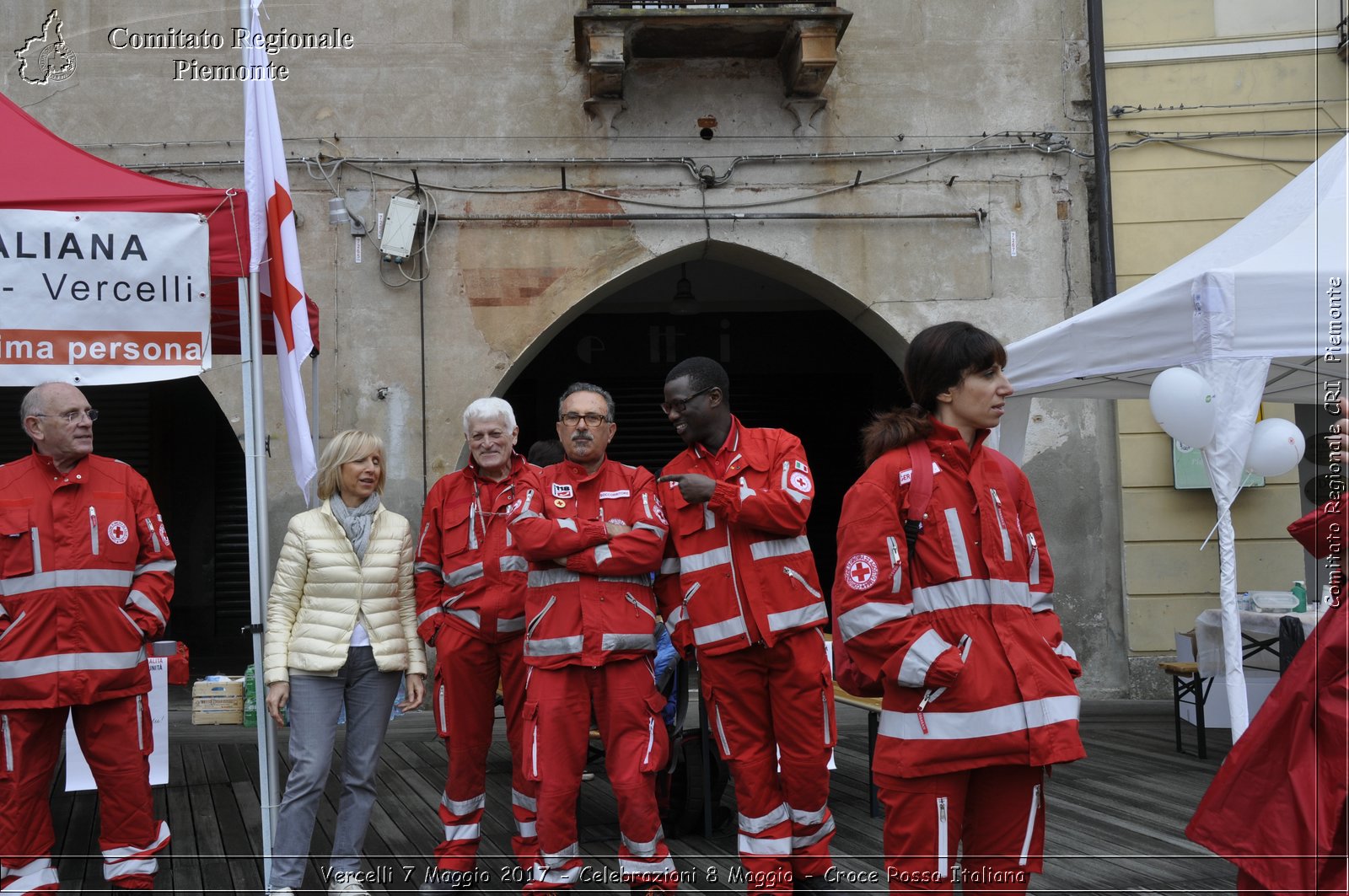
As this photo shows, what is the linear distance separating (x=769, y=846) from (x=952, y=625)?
1723 mm

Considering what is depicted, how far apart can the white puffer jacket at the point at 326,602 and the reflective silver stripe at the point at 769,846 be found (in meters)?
1.61

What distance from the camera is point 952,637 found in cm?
331

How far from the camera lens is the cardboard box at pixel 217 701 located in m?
8.24

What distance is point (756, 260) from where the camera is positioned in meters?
10.3

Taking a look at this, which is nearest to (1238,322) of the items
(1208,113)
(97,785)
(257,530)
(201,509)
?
(257,530)

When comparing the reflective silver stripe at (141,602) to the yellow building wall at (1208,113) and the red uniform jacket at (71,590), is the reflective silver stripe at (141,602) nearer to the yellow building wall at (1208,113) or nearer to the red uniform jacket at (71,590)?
the red uniform jacket at (71,590)

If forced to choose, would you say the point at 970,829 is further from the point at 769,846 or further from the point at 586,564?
the point at 586,564

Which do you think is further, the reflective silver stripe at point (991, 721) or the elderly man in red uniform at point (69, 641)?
the elderly man in red uniform at point (69, 641)

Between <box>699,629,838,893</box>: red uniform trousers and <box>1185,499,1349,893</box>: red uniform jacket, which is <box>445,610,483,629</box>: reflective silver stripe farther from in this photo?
<box>1185,499,1349,893</box>: red uniform jacket

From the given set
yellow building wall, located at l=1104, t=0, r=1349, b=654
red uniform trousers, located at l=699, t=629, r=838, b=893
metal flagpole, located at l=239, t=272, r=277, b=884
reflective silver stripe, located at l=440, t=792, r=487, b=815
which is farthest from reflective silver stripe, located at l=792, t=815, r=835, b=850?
yellow building wall, located at l=1104, t=0, r=1349, b=654

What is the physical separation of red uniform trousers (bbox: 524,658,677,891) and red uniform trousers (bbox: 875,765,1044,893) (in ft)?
4.77

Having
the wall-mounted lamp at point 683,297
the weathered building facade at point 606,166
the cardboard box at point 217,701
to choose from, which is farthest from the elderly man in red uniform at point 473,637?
the wall-mounted lamp at point 683,297

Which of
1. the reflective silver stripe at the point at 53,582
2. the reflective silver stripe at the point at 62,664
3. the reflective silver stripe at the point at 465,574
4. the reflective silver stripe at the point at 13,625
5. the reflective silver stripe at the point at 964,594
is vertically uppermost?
the reflective silver stripe at the point at 964,594

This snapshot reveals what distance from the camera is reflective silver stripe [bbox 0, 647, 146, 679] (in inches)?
187
